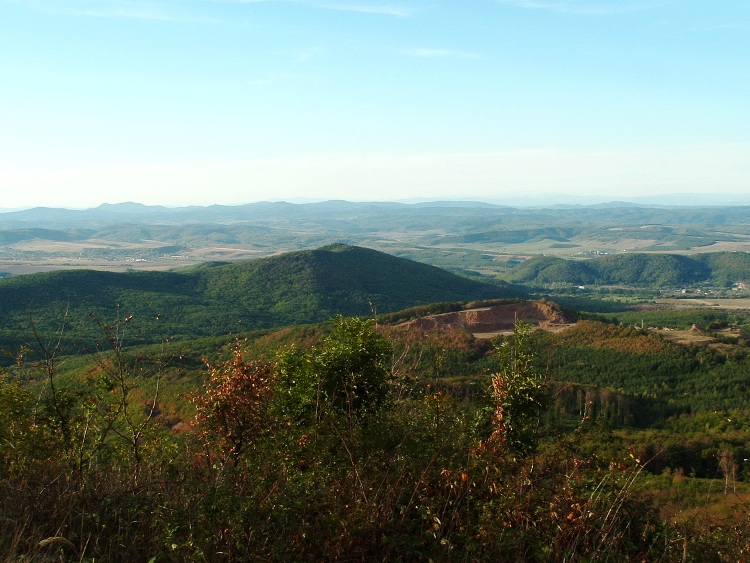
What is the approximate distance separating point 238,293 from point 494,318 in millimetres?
46962

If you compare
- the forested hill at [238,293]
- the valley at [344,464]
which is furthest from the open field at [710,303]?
the valley at [344,464]

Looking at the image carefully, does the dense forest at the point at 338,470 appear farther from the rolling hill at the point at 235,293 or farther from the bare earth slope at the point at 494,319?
the rolling hill at the point at 235,293

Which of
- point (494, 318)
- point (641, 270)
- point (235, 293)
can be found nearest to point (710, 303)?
point (641, 270)

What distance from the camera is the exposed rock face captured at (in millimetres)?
52125

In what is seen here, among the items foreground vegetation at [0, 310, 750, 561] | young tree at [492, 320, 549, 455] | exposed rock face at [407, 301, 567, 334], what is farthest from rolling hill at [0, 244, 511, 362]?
young tree at [492, 320, 549, 455]

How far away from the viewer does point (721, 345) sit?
44500 mm

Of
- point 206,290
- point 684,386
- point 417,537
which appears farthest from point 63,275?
point 417,537

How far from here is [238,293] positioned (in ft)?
292

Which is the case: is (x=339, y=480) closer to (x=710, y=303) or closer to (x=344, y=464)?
(x=344, y=464)

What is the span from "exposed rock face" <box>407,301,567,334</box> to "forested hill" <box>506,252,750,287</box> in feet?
314

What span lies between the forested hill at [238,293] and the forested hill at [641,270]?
194 feet

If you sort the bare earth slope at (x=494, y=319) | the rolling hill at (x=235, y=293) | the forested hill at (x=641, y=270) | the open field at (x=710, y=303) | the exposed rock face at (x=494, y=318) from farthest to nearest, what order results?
1. the forested hill at (x=641, y=270)
2. the open field at (x=710, y=303)
3. the rolling hill at (x=235, y=293)
4. the exposed rock face at (x=494, y=318)
5. the bare earth slope at (x=494, y=319)

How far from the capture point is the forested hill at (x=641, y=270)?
151 metres

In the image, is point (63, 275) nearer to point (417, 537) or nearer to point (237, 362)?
point (237, 362)
